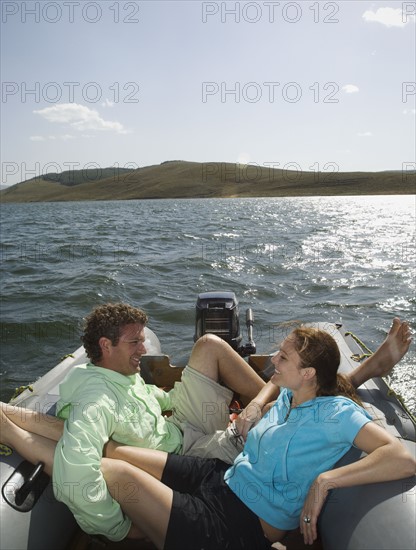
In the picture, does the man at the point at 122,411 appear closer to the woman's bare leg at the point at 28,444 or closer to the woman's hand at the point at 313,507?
the woman's bare leg at the point at 28,444

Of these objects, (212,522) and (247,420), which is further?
(247,420)

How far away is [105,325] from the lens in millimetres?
2754

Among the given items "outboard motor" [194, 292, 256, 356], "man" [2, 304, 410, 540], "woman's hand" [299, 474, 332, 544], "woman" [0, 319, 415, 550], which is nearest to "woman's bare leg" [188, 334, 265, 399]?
"man" [2, 304, 410, 540]

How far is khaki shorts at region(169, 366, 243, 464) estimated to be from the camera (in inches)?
111

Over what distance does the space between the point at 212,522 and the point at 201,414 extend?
0.90 meters

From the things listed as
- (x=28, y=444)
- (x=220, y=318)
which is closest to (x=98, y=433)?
(x=28, y=444)

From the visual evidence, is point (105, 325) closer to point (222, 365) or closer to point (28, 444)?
point (28, 444)

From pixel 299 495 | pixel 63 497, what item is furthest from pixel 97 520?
pixel 299 495

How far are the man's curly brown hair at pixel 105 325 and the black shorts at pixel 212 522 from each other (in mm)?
909

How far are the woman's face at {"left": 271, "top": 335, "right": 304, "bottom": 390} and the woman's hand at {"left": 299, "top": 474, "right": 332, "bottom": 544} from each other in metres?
0.47

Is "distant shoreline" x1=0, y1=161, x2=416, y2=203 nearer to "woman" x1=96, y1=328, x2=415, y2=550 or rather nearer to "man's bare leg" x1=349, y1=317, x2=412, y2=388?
"man's bare leg" x1=349, y1=317, x2=412, y2=388

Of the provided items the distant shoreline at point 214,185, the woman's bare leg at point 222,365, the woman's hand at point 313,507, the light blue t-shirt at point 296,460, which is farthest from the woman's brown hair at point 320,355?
the distant shoreline at point 214,185

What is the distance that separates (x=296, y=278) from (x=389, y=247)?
25.5 ft

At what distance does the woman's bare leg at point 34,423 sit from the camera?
252 centimetres
